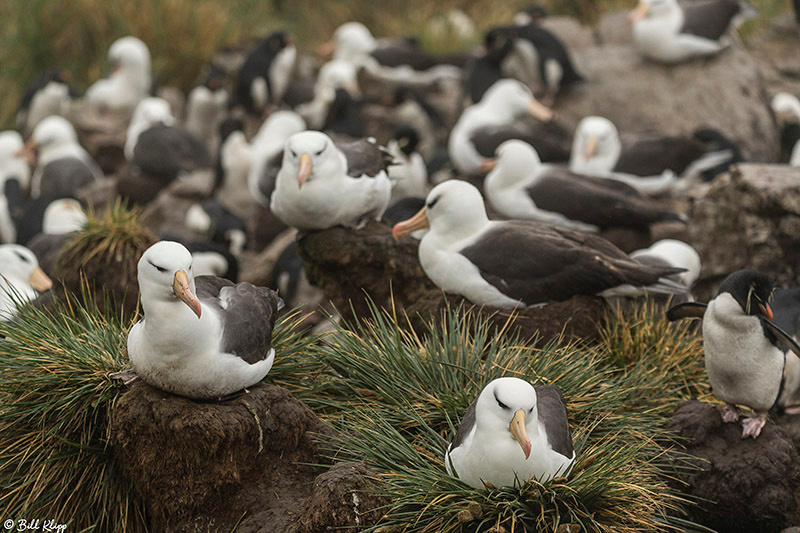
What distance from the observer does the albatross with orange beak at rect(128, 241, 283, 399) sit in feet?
16.2

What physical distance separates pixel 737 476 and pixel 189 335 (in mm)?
3035

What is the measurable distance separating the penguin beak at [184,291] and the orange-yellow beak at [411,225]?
2.45m

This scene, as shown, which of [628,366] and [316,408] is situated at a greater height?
[316,408]

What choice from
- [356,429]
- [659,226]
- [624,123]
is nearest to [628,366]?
[356,429]

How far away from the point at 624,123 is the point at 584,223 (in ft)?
14.9

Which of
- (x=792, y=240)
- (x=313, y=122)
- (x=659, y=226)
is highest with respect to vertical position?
(x=792, y=240)

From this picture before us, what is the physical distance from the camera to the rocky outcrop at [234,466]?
16.6ft

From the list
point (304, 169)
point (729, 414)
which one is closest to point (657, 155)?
point (304, 169)

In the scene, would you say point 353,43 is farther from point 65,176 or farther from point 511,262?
point 511,262

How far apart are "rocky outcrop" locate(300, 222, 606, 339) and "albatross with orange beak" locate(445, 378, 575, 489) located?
1898 mm

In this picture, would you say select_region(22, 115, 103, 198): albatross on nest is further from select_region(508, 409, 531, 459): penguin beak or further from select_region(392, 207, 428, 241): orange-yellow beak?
select_region(508, 409, 531, 459): penguin beak

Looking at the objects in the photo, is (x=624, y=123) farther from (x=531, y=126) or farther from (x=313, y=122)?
(x=313, y=122)

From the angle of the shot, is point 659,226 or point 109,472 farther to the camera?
point 659,226

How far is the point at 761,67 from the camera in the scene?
15781 millimetres
